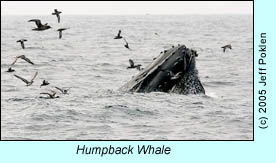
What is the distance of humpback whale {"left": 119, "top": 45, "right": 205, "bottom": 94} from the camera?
18.2 metres

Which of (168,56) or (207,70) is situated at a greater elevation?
(168,56)

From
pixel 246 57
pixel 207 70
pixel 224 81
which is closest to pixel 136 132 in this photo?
pixel 224 81

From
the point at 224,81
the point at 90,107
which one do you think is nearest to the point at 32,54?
the point at 224,81

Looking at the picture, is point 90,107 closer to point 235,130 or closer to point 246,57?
point 235,130

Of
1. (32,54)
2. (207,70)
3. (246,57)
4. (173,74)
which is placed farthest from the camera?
(32,54)

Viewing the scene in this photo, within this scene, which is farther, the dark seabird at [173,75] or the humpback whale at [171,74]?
the humpback whale at [171,74]

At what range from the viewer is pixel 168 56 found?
723 inches

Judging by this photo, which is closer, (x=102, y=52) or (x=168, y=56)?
(x=168, y=56)

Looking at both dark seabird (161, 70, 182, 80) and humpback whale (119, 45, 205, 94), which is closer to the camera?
dark seabird (161, 70, 182, 80)

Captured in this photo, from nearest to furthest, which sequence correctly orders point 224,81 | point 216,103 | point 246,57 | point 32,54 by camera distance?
point 216,103 < point 224,81 < point 246,57 < point 32,54

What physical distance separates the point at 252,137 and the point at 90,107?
5.75 meters

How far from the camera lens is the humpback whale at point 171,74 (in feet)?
59.6

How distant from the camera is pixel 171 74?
59.2ft

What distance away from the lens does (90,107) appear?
1905 cm
